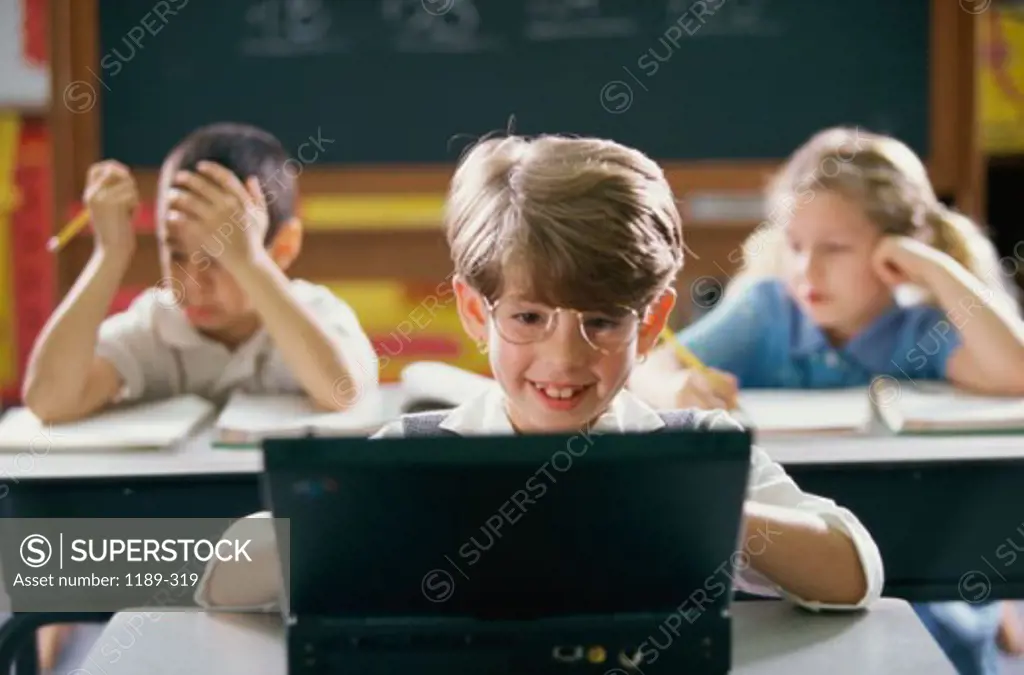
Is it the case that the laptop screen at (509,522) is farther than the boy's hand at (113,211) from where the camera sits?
No

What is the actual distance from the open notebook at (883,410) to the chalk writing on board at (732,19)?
1.25 meters

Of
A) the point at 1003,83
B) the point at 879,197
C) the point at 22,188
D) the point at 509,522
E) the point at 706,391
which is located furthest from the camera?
the point at 22,188

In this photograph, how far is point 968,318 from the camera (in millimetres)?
2039

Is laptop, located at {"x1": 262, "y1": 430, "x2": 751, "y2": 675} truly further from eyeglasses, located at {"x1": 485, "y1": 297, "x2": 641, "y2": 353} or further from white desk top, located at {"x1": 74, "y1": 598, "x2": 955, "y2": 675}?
eyeglasses, located at {"x1": 485, "y1": 297, "x2": 641, "y2": 353}

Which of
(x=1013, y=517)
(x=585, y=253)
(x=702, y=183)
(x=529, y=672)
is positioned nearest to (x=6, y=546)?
(x=585, y=253)

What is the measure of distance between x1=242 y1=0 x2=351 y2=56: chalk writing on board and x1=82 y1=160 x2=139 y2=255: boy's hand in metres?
1.04

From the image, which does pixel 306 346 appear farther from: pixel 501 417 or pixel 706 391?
pixel 501 417

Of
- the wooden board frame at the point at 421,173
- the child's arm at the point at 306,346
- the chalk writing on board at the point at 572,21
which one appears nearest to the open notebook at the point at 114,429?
the child's arm at the point at 306,346

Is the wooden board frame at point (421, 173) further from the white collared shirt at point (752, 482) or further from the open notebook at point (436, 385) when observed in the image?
the white collared shirt at point (752, 482)

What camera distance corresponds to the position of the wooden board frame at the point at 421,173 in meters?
3.02

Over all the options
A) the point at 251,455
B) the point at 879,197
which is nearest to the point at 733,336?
the point at 879,197

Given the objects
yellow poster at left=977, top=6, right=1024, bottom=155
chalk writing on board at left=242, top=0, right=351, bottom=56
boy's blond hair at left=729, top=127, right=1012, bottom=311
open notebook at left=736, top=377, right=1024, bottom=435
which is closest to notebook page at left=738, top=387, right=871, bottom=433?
open notebook at left=736, top=377, right=1024, bottom=435

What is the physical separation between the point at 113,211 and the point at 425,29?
124cm

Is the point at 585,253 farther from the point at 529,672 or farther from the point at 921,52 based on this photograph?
the point at 921,52
